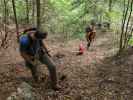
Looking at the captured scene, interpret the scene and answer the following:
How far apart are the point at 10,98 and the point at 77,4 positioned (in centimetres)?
1572

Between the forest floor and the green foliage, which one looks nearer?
the forest floor

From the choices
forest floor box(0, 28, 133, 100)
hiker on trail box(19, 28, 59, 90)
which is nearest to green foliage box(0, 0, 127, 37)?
forest floor box(0, 28, 133, 100)

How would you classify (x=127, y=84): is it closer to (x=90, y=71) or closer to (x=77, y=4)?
(x=90, y=71)

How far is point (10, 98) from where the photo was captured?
5.46 meters

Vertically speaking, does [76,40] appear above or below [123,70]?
below

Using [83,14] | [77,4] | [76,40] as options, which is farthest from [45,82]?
[77,4]

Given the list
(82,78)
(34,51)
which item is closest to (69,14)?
(82,78)

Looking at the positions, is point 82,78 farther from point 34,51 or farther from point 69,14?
point 69,14

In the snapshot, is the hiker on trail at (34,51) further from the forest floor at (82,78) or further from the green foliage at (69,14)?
Result: the green foliage at (69,14)

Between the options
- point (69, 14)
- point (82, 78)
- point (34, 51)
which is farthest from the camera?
point (69, 14)

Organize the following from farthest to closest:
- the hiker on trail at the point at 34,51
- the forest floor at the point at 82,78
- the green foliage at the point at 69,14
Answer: the green foliage at the point at 69,14, the forest floor at the point at 82,78, the hiker on trail at the point at 34,51

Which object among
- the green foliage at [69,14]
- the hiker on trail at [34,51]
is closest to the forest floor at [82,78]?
the hiker on trail at [34,51]

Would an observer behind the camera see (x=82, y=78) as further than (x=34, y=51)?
Yes

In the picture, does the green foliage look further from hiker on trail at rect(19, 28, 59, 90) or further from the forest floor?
hiker on trail at rect(19, 28, 59, 90)
